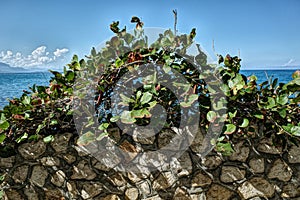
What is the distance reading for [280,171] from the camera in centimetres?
189

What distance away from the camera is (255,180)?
1892 mm

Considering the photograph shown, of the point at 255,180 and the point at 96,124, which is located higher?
the point at 96,124

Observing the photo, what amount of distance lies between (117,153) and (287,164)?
3.73ft

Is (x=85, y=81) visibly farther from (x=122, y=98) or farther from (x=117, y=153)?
(x=117, y=153)

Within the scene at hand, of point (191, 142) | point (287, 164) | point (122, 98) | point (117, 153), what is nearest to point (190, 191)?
point (191, 142)

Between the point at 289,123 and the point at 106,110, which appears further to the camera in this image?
the point at 106,110

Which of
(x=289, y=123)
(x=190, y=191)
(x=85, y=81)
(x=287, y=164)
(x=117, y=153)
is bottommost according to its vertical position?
(x=190, y=191)

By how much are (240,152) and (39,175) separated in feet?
4.56

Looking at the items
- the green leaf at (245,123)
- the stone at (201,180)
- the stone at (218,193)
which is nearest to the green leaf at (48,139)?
the stone at (201,180)

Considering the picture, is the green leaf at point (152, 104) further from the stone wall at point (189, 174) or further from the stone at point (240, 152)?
the stone at point (240, 152)

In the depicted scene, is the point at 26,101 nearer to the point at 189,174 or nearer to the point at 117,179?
the point at 117,179

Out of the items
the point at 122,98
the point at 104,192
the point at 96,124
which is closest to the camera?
the point at 122,98

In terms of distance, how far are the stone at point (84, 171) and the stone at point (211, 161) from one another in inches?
29.5

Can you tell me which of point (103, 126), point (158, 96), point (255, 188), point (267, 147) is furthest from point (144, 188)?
point (267, 147)
